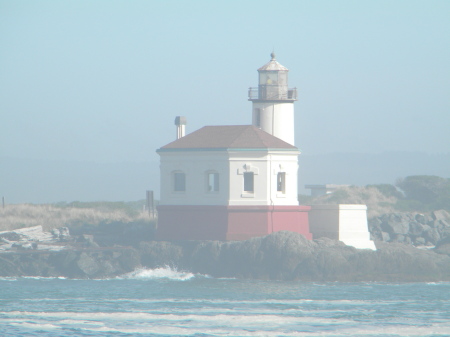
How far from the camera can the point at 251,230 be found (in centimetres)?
3469

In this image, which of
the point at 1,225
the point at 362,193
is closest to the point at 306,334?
the point at 1,225

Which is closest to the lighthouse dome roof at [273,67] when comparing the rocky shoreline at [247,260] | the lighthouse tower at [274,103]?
the lighthouse tower at [274,103]

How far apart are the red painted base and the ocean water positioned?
1.65m

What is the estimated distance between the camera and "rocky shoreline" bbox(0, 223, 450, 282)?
109 feet

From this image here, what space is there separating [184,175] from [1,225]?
869 cm

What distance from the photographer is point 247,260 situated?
33.8 metres

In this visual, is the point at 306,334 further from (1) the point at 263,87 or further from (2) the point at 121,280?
(1) the point at 263,87

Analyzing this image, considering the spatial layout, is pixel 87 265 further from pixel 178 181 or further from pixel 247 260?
pixel 247 260

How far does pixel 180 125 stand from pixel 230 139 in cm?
368

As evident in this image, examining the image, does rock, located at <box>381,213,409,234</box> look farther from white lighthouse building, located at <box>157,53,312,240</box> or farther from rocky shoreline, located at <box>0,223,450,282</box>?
white lighthouse building, located at <box>157,53,312,240</box>

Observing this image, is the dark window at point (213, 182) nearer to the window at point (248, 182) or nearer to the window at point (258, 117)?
the window at point (248, 182)

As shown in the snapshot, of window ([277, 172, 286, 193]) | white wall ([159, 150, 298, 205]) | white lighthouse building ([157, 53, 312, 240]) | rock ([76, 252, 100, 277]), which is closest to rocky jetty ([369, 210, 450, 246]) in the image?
white lighthouse building ([157, 53, 312, 240])

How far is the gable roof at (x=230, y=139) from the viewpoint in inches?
1378

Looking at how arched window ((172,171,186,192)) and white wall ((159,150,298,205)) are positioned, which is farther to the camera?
arched window ((172,171,186,192))
